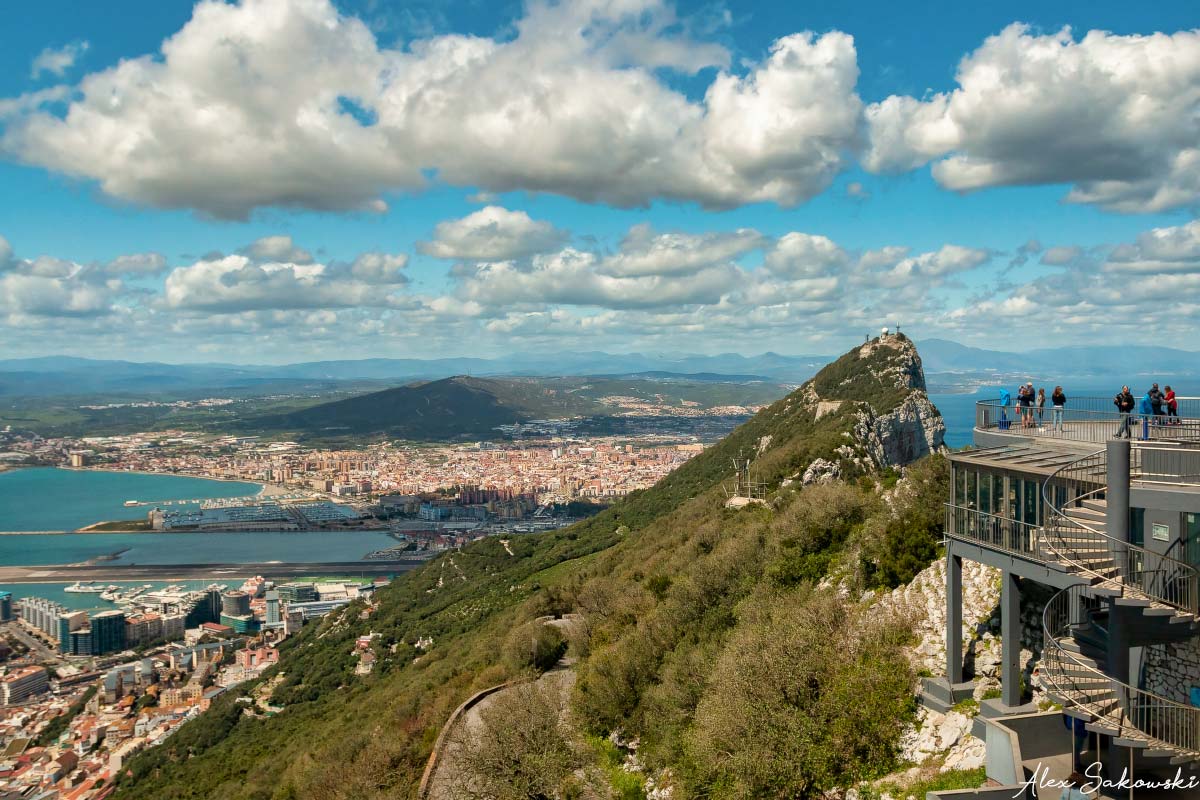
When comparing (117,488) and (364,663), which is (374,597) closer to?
(364,663)

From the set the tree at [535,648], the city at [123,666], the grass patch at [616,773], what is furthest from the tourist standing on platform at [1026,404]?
→ the city at [123,666]

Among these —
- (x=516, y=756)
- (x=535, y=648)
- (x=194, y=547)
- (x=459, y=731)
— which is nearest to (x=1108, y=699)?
(x=516, y=756)

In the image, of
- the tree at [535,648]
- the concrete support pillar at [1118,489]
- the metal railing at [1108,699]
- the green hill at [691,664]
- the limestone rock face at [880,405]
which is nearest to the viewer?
the metal railing at [1108,699]

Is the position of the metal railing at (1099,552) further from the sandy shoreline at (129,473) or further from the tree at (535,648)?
the sandy shoreline at (129,473)

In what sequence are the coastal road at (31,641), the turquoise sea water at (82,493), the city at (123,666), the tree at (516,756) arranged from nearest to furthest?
the tree at (516,756) < the city at (123,666) < the coastal road at (31,641) < the turquoise sea water at (82,493)

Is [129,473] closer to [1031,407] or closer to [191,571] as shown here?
[191,571]

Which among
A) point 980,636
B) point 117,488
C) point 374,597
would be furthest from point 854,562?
point 117,488
